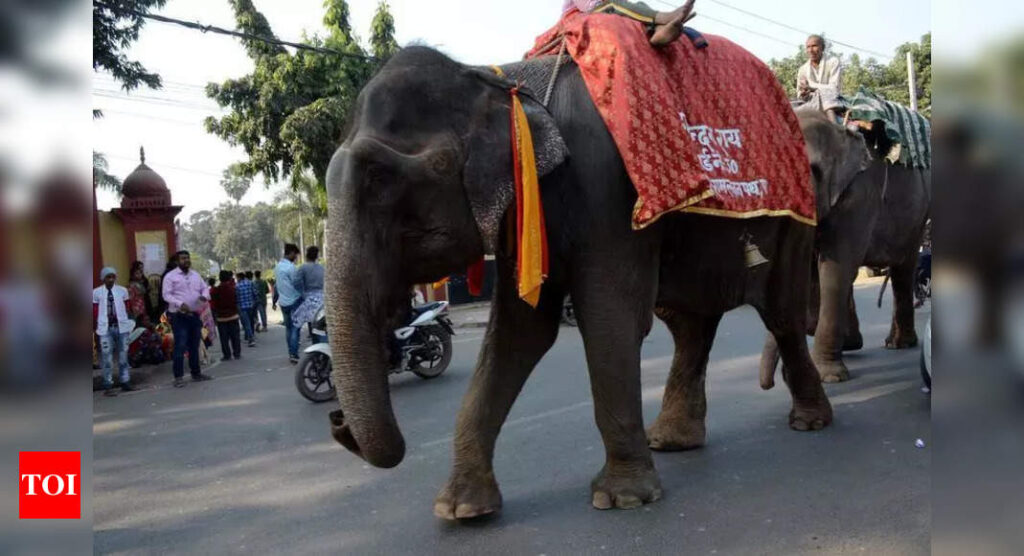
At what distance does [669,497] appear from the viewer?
430 cm

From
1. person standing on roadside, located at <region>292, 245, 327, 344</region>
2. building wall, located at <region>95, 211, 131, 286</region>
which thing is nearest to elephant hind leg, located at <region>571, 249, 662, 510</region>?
person standing on roadside, located at <region>292, 245, 327, 344</region>

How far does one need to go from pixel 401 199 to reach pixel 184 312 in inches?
312

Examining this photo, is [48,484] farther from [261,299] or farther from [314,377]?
[261,299]

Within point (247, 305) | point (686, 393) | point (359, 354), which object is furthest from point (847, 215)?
point (247, 305)

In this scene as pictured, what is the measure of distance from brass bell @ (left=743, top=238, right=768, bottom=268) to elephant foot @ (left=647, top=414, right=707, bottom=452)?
3.50ft

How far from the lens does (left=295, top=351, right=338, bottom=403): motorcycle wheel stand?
8320 mm

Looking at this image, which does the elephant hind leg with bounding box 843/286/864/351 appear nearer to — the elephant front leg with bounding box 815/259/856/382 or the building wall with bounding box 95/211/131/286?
the elephant front leg with bounding box 815/259/856/382

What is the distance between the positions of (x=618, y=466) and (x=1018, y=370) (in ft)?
10.1

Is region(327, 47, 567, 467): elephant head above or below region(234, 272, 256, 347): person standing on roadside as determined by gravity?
above

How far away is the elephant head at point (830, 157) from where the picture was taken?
241 inches

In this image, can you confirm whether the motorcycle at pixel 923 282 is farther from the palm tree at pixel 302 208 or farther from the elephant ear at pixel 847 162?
the palm tree at pixel 302 208

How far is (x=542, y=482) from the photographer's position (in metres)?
4.73

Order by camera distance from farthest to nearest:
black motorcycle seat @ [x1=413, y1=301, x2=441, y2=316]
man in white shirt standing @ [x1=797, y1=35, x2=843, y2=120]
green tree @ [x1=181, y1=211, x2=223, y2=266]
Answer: green tree @ [x1=181, y1=211, x2=223, y2=266]
black motorcycle seat @ [x1=413, y1=301, x2=441, y2=316]
man in white shirt standing @ [x1=797, y1=35, x2=843, y2=120]

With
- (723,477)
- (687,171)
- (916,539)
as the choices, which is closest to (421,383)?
(723,477)
